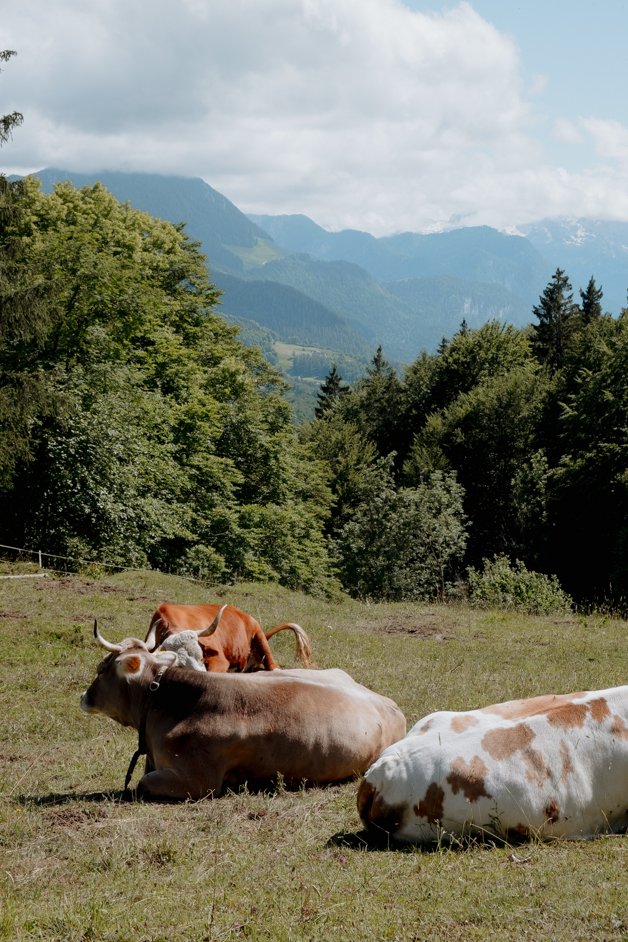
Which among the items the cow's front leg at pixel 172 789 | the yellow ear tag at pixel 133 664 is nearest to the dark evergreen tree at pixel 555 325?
the yellow ear tag at pixel 133 664

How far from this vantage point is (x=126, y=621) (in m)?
17.4

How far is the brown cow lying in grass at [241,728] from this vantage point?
807 centimetres

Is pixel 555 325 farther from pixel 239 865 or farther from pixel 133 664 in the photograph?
pixel 239 865

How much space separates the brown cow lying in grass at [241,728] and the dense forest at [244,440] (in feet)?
67.2

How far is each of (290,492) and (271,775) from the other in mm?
38760

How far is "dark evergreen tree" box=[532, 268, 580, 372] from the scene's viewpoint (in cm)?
6769

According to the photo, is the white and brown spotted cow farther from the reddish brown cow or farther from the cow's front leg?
the reddish brown cow

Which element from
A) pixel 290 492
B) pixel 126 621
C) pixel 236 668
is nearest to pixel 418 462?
pixel 290 492

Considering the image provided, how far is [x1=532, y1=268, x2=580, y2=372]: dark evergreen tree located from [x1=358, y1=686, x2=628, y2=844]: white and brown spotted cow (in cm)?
5969

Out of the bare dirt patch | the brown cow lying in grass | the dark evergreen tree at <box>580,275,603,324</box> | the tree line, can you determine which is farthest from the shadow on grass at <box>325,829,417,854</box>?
the dark evergreen tree at <box>580,275,603,324</box>

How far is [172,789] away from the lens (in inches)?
314

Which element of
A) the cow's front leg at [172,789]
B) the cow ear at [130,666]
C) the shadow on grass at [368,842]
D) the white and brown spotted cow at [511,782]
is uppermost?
the white and brown spotted cow at [511,782]

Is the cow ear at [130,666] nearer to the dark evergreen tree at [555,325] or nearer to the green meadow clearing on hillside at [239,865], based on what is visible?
the green meadow clearing on hillside at [239,865]

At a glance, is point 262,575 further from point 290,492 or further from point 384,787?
point 384,787
